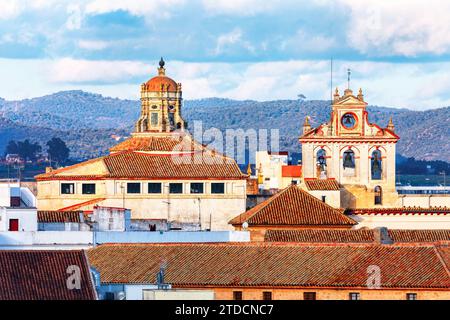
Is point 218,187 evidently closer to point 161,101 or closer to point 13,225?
point 161,101

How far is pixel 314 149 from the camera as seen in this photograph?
331 ft

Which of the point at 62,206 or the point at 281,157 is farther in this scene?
the point at 281,157

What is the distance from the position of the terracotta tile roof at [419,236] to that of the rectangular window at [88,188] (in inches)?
984

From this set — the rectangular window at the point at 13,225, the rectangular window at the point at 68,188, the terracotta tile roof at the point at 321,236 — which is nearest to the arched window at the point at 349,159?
the rectangular window at the point at 68,188

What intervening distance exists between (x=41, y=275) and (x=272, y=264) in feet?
37.7

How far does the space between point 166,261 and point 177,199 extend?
38.7 metres

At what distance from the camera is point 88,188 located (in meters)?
94.1

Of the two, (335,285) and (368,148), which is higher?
(368,148)

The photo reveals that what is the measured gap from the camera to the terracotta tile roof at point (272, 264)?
50656mm

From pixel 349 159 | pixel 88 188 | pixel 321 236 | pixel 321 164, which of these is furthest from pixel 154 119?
pixel 321 236

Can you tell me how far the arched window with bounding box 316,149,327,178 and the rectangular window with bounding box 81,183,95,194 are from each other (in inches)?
573
